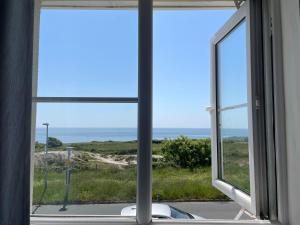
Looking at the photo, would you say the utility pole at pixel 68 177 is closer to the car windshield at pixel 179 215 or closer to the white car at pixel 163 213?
the white car at pixel 163 213

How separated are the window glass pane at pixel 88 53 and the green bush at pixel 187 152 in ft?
3.24

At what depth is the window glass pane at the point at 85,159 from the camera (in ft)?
5.67

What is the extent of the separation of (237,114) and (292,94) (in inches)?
Result: 26.4

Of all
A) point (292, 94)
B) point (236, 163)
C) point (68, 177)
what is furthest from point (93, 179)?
point (292, 94)

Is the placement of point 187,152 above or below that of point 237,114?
below

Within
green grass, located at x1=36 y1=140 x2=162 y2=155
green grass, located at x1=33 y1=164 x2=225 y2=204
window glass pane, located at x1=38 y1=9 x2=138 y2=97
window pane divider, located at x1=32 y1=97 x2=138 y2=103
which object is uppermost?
window glass pane, located at x1=38 y1=9 x2=138 y2=97

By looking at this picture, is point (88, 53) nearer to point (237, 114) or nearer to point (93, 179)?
point (93, 179)

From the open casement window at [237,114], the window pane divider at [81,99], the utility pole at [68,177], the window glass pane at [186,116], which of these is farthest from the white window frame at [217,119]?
the utility pole at [68,177]

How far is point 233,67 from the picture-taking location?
2.29 metres

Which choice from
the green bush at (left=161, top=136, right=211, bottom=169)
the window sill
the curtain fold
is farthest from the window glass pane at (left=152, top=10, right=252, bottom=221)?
the curtain fold

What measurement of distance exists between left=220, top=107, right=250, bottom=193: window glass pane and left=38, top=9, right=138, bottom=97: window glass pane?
0.81 metres

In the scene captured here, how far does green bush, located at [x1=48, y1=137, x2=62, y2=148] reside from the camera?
175 centimetres

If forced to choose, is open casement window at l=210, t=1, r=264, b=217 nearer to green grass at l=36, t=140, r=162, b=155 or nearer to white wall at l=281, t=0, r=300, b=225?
white wall at l=281, t=0, r=300, b=225

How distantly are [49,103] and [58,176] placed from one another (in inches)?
17.0
